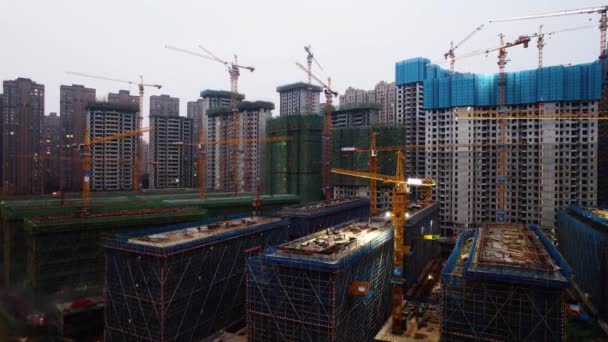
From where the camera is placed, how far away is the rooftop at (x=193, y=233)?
37872 mm

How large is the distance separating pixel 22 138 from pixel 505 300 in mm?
121459

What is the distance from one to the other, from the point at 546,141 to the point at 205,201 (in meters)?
69.6

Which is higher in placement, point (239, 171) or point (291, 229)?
point (239, 171)

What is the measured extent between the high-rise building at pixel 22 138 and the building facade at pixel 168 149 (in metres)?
32.6

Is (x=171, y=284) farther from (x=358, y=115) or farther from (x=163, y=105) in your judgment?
(x=163, y=105)

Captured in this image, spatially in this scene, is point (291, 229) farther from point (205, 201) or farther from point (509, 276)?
point (509, 276)

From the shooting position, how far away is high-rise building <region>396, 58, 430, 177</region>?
3787 inches

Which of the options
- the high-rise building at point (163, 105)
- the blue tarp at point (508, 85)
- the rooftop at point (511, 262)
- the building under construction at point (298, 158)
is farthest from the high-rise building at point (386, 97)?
the rooftop at point (511, 262)

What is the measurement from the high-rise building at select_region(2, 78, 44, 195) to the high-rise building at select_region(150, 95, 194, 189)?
3278cm

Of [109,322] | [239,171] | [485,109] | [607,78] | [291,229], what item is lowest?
[109,322]

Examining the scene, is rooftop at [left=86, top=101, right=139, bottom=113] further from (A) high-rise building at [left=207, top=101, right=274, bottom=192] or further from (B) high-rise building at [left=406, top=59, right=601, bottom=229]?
(B) high-rise building at [left=406, top=59, right=601, bottom=229]

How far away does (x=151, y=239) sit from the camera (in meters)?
38.9

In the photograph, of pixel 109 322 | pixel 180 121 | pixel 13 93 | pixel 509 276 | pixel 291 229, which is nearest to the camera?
pixel 509 276

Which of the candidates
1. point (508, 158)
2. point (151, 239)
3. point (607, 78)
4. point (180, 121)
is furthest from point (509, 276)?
A: point (180, 121)
